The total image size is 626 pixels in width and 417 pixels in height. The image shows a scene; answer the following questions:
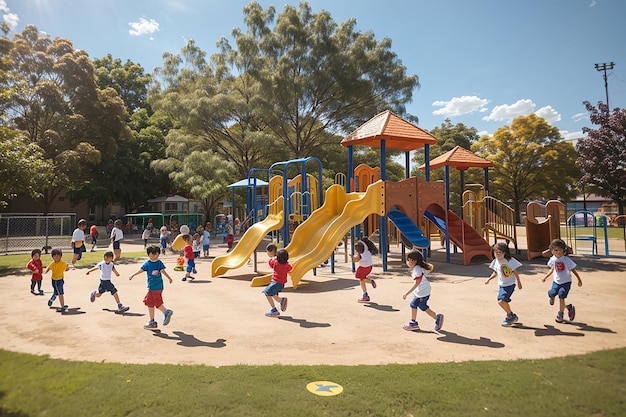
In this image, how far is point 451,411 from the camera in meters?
3.77

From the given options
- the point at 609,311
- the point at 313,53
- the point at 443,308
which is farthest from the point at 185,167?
the point at 609,311

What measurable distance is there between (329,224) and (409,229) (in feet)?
10.6

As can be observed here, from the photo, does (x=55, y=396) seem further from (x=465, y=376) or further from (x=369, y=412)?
(x=465, y=376)

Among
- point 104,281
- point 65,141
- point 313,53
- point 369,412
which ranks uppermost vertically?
point 313,53

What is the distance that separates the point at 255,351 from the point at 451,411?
9.47ft

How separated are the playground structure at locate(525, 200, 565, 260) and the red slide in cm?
223

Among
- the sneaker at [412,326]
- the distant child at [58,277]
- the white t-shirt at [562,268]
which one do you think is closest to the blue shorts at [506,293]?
the white t-shirt at [562,268]

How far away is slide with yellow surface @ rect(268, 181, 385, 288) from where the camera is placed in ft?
37.7

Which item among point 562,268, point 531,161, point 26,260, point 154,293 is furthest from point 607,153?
point 26,260

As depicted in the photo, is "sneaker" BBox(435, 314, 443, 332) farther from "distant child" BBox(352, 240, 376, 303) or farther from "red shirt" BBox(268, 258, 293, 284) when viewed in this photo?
"red shirt" BBox(268, 258, 293, 284)

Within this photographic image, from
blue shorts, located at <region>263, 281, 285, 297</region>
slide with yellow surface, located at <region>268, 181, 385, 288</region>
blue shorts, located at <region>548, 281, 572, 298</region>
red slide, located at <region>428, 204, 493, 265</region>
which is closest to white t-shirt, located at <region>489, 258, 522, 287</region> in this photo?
blue shorts, located at <region>548, 281, 572, 298</region>

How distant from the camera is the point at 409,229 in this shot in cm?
1440

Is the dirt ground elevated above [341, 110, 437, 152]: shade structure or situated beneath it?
situated beneath

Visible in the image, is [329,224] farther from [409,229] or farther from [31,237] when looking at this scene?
[31,237]
